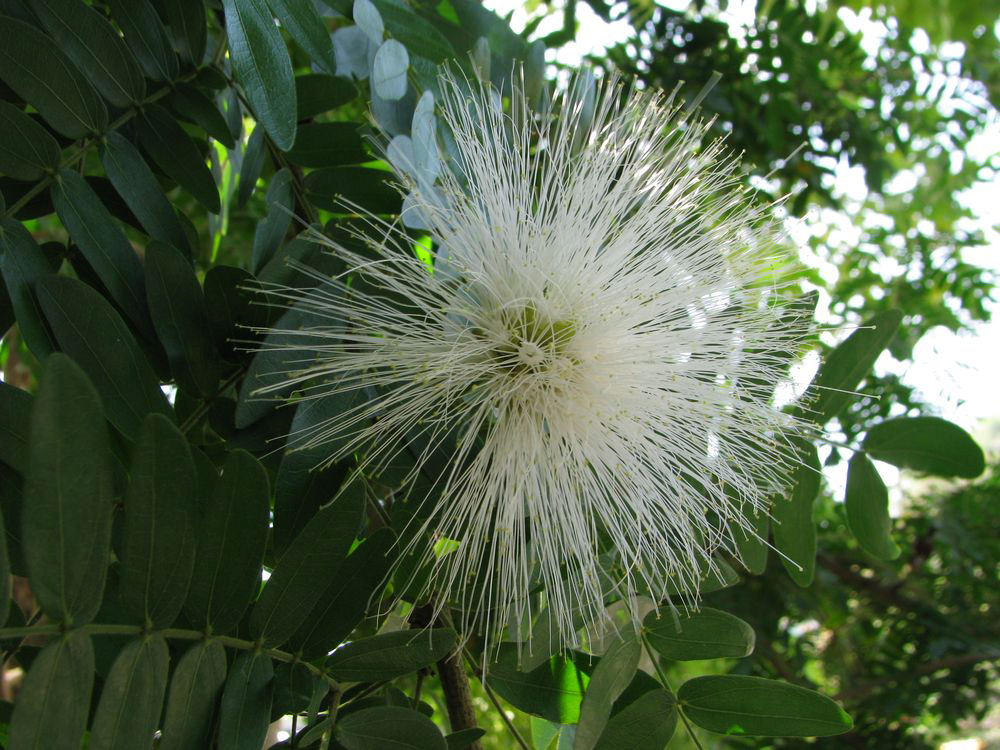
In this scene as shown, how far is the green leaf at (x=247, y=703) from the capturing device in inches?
31.1

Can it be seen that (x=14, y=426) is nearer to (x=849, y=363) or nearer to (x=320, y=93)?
(x=320, y=93)

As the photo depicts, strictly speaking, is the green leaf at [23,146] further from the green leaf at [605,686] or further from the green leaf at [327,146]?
the green leaf at [605,686]

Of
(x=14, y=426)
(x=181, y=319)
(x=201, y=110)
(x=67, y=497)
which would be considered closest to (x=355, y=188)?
(x=201, y=110)

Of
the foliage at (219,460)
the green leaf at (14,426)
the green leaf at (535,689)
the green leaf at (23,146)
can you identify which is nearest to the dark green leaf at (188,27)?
the foliage at (219,460)

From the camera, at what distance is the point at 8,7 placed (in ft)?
3.05

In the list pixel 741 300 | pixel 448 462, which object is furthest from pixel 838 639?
pixel 448 462

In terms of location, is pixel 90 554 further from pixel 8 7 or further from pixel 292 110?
pixel 8 7

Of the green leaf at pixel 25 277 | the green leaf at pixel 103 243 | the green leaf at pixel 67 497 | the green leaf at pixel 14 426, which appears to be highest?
the green leaf at pixel 103 243

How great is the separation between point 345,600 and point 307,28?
0.67 metres

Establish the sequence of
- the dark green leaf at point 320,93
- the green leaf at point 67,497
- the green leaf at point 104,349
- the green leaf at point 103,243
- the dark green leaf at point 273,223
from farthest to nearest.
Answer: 1. the dark green leaf at point 320,93
2. the dark green leaf at point 273,223
3. the green leaf at point 103,243
4. the green leaf at point 104,349
5. the green leaf at point 67,497

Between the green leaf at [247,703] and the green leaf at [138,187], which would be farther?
the green leaf at [138,187]

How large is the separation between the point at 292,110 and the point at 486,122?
31 cm

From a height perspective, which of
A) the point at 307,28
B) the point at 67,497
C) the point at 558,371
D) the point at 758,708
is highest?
the point at 307,28

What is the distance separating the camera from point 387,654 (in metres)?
0.90
